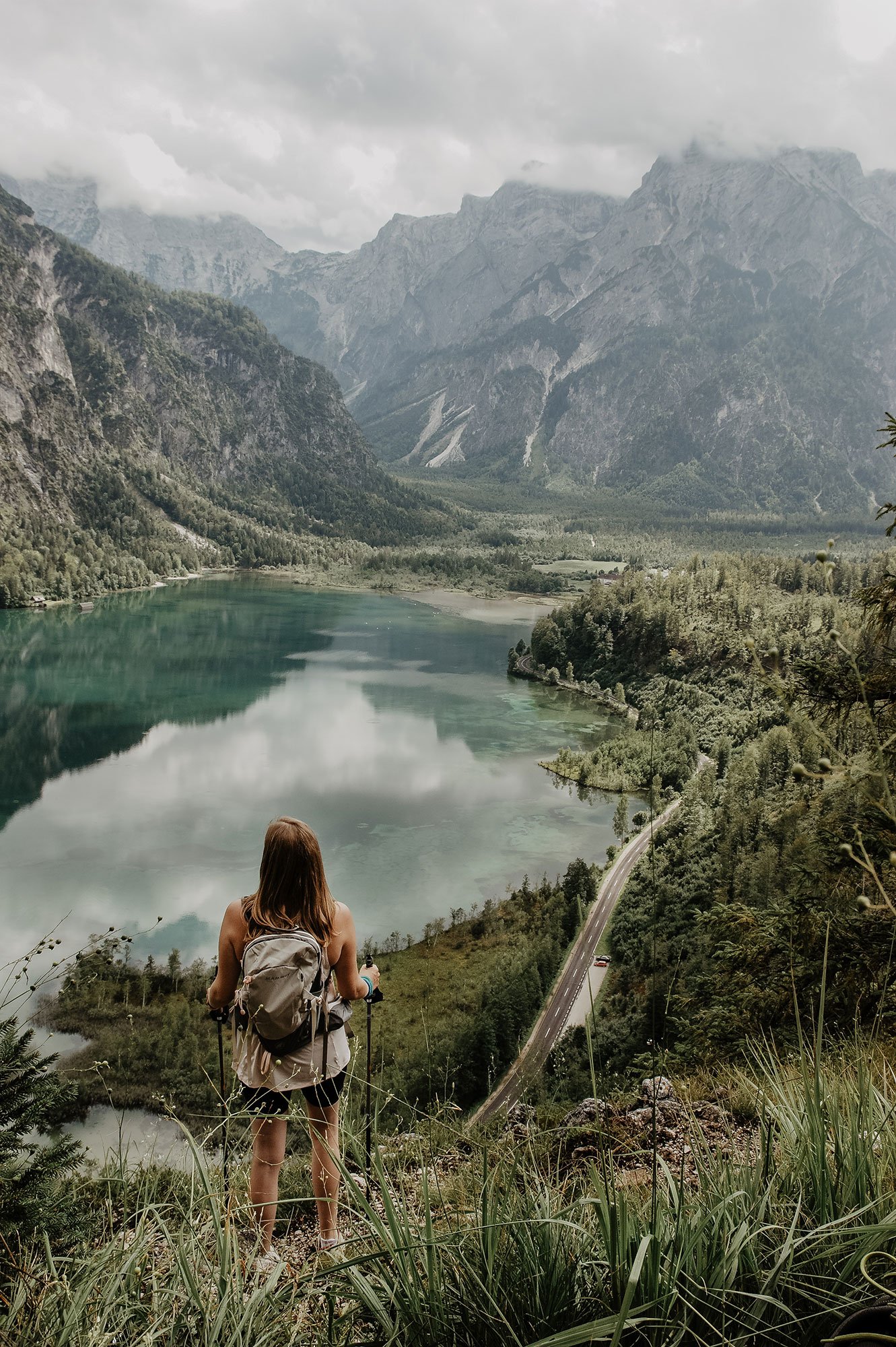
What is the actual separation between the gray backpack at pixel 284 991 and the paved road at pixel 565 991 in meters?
8.79

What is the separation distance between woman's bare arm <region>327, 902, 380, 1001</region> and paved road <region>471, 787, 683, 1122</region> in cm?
848

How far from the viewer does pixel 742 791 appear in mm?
25781

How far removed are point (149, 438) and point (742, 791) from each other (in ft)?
418

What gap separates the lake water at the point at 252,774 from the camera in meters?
22.6

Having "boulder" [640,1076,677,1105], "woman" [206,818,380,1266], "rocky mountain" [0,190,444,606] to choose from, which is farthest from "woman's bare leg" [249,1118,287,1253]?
"rocky mountain" [0,190,444,606]

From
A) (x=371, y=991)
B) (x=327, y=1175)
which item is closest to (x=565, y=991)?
(x=371, y=991)

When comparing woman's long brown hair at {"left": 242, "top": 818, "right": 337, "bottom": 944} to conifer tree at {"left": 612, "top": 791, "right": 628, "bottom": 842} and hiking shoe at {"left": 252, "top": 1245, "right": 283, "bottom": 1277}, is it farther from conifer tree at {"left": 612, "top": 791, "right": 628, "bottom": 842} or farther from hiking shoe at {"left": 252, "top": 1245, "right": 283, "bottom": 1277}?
conifer tree at {"left": 612, "top": 791, "right": 628, "bottom": 842}

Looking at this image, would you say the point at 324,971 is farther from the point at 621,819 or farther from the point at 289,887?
the point at 621,819

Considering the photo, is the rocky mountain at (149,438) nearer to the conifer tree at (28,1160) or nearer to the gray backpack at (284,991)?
the conifer tree at (28,1160)

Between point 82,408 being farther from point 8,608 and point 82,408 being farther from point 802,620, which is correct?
point 802,620

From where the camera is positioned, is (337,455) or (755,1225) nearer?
(755,1225)

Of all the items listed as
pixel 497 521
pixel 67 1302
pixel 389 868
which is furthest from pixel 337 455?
pixel 67 1302

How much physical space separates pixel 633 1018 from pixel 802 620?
113 feet

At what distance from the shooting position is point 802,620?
44.2 metres
